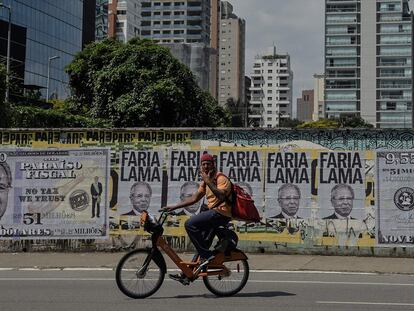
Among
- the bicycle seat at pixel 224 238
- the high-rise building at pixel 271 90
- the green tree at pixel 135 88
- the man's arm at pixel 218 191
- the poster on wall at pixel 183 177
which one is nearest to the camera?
the man's arm at pixel 218 191

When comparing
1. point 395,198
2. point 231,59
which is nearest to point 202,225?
point 395,198

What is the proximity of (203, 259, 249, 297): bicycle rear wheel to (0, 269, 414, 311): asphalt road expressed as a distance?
13 cm

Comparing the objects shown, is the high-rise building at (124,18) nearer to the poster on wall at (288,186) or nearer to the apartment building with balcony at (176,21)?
the apartment building with balcony at (176,21)

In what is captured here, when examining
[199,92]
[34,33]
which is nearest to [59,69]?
[34,33]

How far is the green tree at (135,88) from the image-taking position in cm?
3092

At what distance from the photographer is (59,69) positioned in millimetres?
96562

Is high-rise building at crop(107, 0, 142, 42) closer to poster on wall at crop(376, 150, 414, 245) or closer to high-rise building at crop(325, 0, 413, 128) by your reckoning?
high-rise building at crop(325, 0, 413, 128)

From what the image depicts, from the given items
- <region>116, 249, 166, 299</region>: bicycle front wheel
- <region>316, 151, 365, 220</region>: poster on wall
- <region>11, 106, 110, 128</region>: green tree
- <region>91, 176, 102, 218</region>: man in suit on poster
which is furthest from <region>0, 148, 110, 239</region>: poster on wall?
<region>11, 106, 110, 128</region>: green tree

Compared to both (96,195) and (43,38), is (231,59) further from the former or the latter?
(96,195)

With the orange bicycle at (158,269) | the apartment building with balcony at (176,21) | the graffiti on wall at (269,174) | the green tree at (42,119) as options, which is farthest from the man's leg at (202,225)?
the apartment building with balcony at (176,21)

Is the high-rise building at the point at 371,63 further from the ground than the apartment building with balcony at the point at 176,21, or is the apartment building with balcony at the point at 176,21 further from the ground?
the apartment building with balcony at the point at 176,21

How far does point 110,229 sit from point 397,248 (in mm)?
5924

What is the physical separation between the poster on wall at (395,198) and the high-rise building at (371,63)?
444ft

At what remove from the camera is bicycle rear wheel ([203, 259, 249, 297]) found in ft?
27.7
